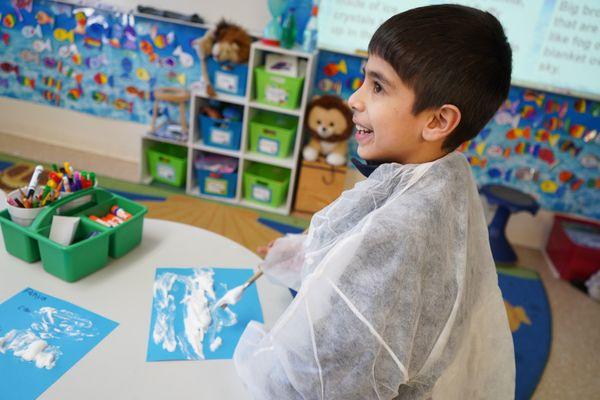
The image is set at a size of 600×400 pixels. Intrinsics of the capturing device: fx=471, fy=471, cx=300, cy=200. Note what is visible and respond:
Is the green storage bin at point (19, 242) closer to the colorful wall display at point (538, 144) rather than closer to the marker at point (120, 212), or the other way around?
the marker at point (120, 212)

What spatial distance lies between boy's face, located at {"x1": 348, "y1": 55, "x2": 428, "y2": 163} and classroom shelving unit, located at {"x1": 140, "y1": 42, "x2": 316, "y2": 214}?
1.80 meters

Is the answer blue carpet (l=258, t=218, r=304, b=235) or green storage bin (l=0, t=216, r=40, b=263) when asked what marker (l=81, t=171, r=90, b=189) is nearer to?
green storage bin (l=0, t=216, r=40, b=263)

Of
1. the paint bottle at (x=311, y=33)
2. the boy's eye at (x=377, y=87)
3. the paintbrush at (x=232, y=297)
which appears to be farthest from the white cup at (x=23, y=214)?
the paint bottle at (x=311, y=33)

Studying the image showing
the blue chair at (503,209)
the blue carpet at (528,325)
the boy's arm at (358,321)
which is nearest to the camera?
the boy's arm at (358,321)

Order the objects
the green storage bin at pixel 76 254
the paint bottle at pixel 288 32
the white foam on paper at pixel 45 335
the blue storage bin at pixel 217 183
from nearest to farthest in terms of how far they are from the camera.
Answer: the white foam on paper at pixel 45 335, the green storage bin at pixel 76 254, the paint bottle at pixel 288 32, the blue storage bin at pixel 217 183

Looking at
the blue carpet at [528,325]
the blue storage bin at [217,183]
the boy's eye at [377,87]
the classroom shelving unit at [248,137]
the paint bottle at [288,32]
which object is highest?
the paint bottle at [288,32]

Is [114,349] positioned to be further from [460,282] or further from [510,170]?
[510,170]

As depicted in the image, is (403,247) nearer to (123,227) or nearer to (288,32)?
(123,227)

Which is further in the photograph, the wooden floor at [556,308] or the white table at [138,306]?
the wooden floor at [556,308]

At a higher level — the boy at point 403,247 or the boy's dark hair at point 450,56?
the boy's dark hair at point 450,56

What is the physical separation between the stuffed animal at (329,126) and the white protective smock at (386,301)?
187 cm

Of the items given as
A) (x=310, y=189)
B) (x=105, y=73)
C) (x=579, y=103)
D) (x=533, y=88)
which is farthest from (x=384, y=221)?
(x=105, y=73)

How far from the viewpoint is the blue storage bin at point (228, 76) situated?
105 inches

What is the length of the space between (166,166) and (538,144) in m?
2.28
